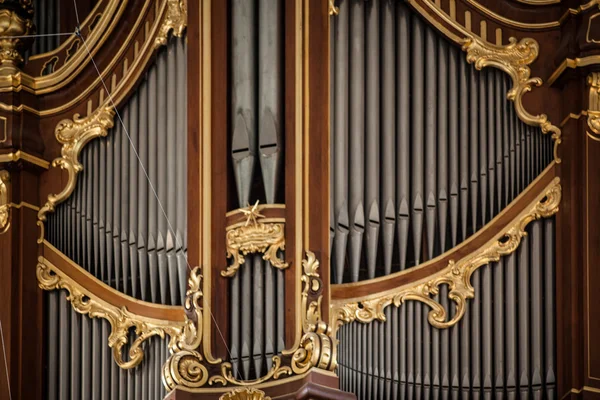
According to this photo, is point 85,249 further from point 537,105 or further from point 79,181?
point 537,105

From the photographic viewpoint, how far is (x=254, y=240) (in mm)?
12375

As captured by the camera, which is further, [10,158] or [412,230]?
[10,158]

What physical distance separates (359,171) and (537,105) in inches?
46.6

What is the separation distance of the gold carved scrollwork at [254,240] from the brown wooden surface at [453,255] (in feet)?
1.42

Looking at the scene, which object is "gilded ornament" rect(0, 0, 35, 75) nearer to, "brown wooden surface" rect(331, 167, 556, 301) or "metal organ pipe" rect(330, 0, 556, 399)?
"metal organ pipe" rect(330, 0, 556, 399)

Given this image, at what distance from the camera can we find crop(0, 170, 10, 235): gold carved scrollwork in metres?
13.3

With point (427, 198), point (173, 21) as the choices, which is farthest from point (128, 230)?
point (427, 198)

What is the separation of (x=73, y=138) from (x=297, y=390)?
2695mm

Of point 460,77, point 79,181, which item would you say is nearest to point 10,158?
point 79,181

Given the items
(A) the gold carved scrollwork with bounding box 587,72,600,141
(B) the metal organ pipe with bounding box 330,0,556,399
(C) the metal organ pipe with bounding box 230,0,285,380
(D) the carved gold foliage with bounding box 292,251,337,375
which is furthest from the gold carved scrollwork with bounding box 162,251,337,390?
(A) the gold carved scrollwork with bounding box 587,72,600,141

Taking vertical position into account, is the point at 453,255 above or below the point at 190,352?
above

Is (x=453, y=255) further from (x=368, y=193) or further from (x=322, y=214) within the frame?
(x=322, y=214)

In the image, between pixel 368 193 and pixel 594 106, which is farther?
pixel 368 193

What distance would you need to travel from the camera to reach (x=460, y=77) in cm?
1269
